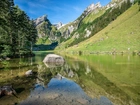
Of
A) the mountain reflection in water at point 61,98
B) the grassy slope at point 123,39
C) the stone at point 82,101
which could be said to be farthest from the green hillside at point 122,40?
the stone at point 82,101

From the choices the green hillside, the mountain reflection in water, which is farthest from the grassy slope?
the mountain reflection in water

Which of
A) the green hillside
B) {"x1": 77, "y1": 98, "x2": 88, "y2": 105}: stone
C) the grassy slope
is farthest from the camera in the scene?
the grassy slope

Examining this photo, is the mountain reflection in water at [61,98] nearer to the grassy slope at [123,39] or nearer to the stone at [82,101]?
the stone at [82,101]

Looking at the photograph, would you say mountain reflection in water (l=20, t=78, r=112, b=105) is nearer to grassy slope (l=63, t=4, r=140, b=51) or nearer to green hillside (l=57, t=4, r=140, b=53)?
green hillside (l=57, t=4, r=140, b=53)

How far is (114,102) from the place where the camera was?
13133 millimetres

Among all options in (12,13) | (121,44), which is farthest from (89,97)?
(121,44)

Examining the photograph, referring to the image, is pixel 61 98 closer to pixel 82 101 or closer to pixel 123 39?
pixel 82 101

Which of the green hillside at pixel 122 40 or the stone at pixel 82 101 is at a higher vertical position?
the green hillside at pixel 122 40

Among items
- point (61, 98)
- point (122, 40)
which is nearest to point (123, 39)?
point (122, 40)

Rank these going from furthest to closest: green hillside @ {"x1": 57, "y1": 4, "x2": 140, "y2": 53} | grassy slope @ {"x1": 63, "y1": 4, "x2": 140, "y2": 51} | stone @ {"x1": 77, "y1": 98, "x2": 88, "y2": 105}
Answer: grassy slope @ {"x1": 63, "y1": 4, "x2": 140, "y2": 51}, green hillside @ {"x1": 57, "y1": 4, "x2": 140, "y2": 53}, stone @ {"x1": 77, "y1": 98, "x2": 88, "y2": 105}

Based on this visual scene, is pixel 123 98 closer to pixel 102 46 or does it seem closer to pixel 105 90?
pixel 105 90

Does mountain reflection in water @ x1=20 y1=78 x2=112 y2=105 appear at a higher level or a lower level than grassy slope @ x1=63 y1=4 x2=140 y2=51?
lower

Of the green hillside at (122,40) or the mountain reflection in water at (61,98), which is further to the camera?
the green hillside at (122,40)

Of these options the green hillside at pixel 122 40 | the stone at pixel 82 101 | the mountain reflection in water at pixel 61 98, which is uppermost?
the green hillside at pixel 122 40
